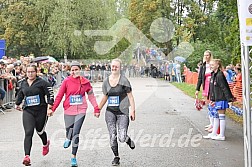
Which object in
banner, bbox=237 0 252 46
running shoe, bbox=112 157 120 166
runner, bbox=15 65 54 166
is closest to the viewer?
banner, bbox=237 0 252 46

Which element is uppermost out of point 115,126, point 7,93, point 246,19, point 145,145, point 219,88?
point 246,19

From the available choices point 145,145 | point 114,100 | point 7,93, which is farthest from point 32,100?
point 7,93

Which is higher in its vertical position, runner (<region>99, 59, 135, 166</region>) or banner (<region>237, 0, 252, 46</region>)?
banner (<region>237, 0, 252, 46</region>)

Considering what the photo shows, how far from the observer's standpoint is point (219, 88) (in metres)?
9.70

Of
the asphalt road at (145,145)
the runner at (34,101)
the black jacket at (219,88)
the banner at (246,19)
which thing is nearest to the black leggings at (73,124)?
the runner at (34,101)

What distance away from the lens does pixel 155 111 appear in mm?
15430

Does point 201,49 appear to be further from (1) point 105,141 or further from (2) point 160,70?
(1) point 105,141

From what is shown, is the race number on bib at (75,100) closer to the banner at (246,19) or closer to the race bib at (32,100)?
the race bib at (32,100)

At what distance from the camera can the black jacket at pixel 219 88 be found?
9.57 meters

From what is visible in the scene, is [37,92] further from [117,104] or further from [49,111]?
[117,104]

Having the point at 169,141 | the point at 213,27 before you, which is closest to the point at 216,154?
the point at 169,141

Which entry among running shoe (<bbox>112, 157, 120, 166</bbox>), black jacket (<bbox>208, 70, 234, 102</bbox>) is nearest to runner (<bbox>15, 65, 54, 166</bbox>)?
running shoe (<bbox>112, 157, 120, 166</bbox>)

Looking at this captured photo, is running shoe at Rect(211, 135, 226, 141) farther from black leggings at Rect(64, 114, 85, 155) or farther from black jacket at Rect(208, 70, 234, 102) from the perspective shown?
black leggings at Rect(64, 114, 85, 155)

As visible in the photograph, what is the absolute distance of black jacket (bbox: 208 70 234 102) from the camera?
957 cm
